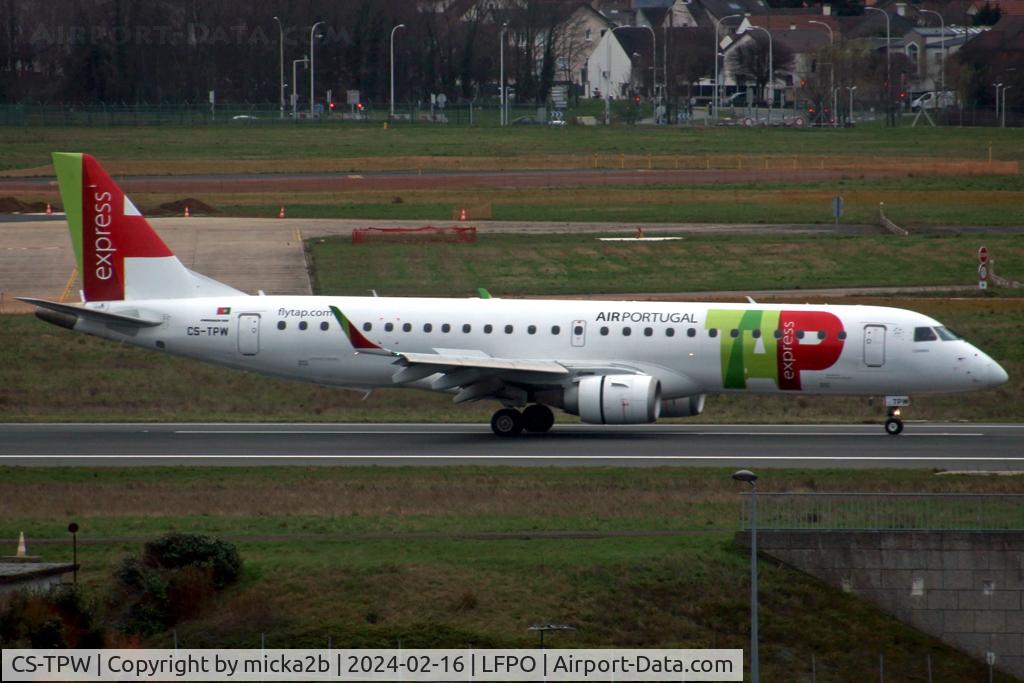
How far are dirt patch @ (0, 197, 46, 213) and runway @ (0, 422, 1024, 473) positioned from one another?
141 feet

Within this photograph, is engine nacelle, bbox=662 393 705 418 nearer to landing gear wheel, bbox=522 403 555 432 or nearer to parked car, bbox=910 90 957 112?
landing gear wheel, bbox=522 403 555 432

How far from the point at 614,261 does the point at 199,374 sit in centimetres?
2286

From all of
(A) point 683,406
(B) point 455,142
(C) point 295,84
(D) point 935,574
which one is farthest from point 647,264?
(C) point 295,84

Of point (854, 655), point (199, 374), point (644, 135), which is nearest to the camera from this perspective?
point (854, 655)

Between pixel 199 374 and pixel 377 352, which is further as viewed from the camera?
pixel 199 374

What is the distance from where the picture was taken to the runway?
38.8 metres

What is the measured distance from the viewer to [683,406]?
4288cm

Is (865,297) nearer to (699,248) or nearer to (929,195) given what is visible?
(699,248)

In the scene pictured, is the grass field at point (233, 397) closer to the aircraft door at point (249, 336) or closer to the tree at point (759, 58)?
the aircraft door at point (249, 336)

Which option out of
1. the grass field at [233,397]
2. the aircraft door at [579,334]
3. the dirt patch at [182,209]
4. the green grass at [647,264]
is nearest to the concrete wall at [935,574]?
the aircraft door at [579,334]

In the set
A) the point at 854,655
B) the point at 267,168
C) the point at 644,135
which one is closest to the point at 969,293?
the point at 854,655

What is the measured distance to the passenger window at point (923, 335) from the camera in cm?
4172

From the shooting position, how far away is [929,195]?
92.4 meters

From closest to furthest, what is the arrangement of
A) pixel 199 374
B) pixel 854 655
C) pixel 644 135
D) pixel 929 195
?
pixel 854 655 < pixel 199 374 < pixel 929 195 < pixel 644 135
